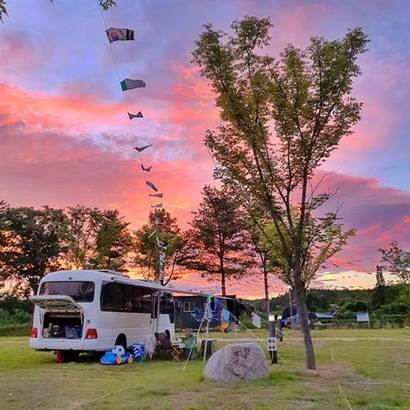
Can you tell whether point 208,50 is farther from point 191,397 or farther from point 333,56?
point 191,397

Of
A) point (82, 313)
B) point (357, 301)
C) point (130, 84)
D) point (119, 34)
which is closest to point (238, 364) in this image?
point (119, 34)

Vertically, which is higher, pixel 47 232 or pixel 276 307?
pixel 47 232

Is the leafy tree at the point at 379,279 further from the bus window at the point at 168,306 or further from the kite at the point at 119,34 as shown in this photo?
the kite at the point at 119,34

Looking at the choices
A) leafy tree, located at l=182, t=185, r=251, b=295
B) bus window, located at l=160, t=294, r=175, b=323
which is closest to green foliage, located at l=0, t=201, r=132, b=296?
leafy tree, located at l=182, t=185, r=251, b=295

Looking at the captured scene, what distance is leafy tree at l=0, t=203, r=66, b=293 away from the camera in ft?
180

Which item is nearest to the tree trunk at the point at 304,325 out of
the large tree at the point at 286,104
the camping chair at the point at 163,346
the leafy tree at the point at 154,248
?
the large tree at the point at 286,104

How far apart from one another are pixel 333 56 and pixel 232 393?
26.6 feet

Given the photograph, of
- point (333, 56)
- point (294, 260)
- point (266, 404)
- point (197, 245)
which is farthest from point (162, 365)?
point (197, 245)

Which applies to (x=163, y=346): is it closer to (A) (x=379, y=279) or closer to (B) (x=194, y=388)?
(B) (x=194, y=388)

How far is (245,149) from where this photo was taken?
1366 centimetres

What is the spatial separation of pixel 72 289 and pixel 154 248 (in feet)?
107

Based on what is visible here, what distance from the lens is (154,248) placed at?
48625 millimetres

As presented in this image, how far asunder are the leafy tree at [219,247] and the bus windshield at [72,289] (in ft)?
123

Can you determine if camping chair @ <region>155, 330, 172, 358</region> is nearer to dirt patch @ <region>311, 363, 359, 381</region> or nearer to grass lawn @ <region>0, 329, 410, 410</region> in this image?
grass lawn @ <region>0, 329, 410, 410</region>
